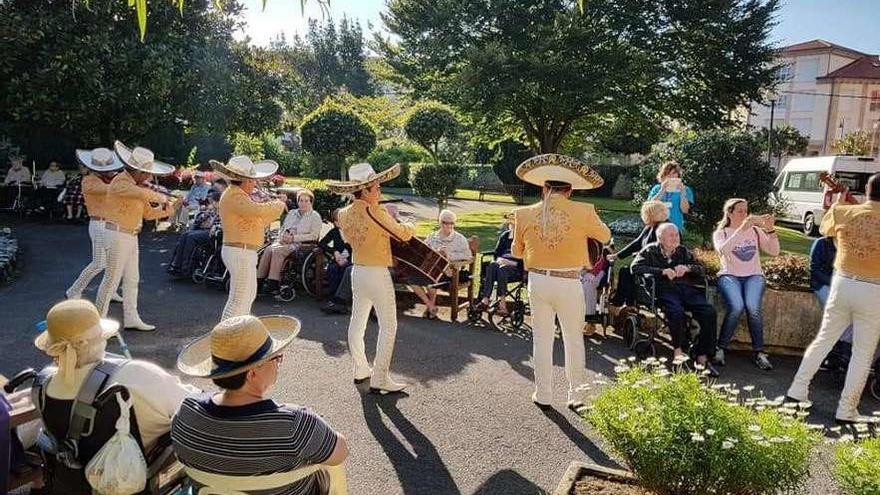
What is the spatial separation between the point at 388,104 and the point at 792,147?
29012 millimetres

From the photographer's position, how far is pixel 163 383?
9.66ft

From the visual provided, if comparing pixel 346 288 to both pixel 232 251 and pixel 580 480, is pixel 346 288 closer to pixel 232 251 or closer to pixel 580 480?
pixel 232 251

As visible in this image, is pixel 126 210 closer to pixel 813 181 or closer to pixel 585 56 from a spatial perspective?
pixel 585 56

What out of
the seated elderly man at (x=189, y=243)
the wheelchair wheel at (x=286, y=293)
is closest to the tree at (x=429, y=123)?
the seated elderly man at (x=189, y=243)

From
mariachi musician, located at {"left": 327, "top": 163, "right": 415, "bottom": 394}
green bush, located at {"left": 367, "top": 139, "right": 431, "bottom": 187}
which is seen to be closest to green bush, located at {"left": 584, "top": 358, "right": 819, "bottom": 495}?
mariachi musician, located at {"left": 327, "top": 163, "right": 415, "bottom": 394}

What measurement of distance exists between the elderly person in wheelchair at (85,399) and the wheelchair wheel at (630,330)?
5333 millimetres

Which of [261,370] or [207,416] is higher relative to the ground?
[261,370]

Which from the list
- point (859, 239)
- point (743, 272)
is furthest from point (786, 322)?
point (859, 239)

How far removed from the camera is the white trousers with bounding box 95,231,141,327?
6836mm

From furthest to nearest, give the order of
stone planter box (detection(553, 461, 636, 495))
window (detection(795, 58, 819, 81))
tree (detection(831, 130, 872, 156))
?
window (detection(795, 58, 819, 81)), tree (detection(831, 130, 872, 156)), stone planter box (detection(553, 461, 636, 495))

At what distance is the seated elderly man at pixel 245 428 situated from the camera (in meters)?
2.42

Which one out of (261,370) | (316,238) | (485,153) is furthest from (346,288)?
(485,153)

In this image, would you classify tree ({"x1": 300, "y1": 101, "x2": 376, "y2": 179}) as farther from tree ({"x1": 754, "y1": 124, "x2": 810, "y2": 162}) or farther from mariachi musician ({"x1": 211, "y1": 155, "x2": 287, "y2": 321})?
tree ({"x1": 754, "y1": 124, "x2": 810, "y2": 162})

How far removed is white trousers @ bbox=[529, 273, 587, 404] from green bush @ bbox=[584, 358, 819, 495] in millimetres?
1625
